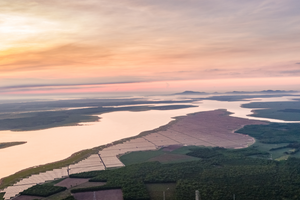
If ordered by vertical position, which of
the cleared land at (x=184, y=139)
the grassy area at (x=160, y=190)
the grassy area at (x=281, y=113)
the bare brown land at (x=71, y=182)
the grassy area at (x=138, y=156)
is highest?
the grassy area at (x=281, y=113)

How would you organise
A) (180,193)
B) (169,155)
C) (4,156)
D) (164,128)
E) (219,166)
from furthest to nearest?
(164,128)
(4,156)
(169,155)
(219,166)
(180,193)

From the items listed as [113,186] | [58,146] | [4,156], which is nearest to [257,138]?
[113,186]

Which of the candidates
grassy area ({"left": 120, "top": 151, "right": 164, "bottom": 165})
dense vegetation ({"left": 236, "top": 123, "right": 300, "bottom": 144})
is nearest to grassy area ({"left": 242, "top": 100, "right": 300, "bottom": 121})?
dense vegetation ({"left": 236, "top": 123, "right": 300, "bottom": 144})

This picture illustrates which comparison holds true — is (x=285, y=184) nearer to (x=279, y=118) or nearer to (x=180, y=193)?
(x=180, y=193)

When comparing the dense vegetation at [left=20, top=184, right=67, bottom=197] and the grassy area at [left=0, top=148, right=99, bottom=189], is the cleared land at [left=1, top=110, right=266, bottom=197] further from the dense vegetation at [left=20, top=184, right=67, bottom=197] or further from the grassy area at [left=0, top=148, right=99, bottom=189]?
the dense vegetation at [left=20, top=184, right=67, bottom=197]

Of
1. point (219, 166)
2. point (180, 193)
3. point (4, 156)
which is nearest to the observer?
point (180, 193)

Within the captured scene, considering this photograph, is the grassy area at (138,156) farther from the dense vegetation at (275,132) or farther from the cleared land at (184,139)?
the dense vegetation at (275,132)

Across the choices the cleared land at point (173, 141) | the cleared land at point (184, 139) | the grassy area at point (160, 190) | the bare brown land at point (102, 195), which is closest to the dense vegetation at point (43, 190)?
the cleared land at point (173, 141)
